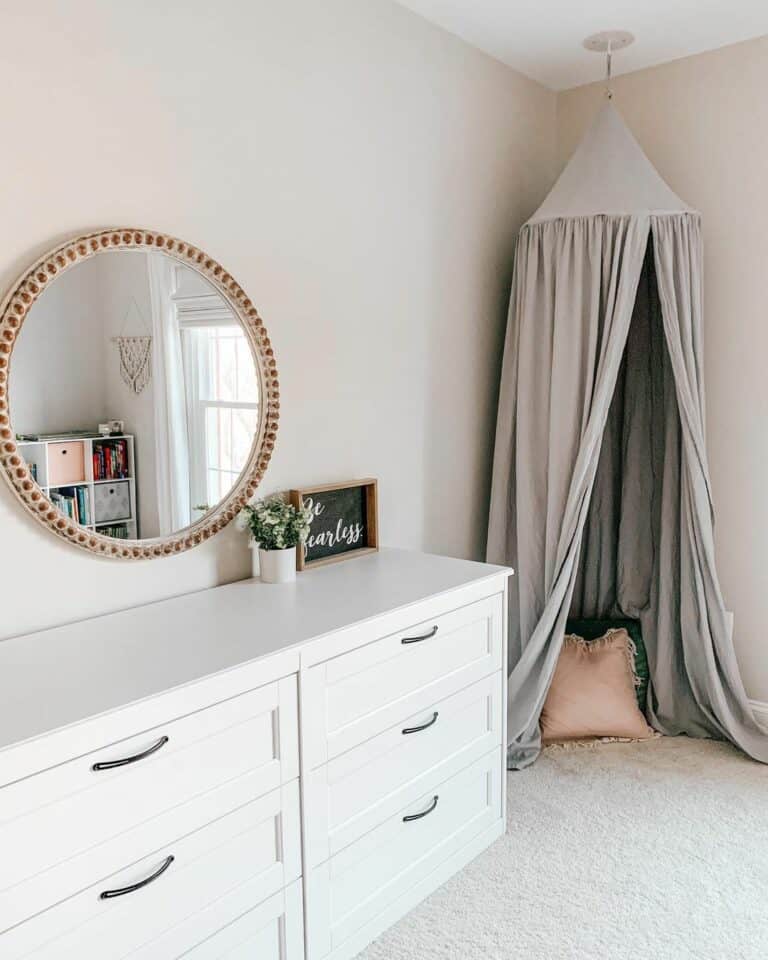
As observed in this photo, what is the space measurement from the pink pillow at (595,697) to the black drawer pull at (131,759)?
1830mm

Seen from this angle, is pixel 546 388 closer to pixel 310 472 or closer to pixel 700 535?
pixel 700 535

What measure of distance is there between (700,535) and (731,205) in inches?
46.6

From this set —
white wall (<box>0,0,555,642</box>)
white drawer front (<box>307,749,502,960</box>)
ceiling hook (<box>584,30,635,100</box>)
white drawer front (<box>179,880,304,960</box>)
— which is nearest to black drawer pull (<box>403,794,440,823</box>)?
white drawer front (<box>307,749,502,960</box>)

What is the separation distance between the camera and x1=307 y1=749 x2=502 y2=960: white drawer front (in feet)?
6.06

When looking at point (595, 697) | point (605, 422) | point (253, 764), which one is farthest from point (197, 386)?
point (595, 697)

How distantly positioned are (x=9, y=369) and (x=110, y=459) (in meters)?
0.31

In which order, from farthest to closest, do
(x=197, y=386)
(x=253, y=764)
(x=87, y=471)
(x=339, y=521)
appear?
(x=339, y=521)
(x=197, y=386)
(x=87, y=471)
(x=253, y=764)

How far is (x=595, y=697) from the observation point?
301cm

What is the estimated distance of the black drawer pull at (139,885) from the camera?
1.42 metres

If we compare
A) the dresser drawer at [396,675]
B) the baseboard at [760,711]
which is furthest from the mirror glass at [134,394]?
the baseboard at [760,711]

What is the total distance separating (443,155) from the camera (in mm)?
2820

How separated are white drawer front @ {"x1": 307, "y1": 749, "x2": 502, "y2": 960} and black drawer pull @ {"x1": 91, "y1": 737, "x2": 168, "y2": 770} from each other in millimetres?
545

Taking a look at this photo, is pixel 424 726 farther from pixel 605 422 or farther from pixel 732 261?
pixel 732 261

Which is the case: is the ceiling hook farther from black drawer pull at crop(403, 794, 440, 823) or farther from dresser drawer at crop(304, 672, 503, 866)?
black drawer pull at crop(403, 794, 440, 823)
